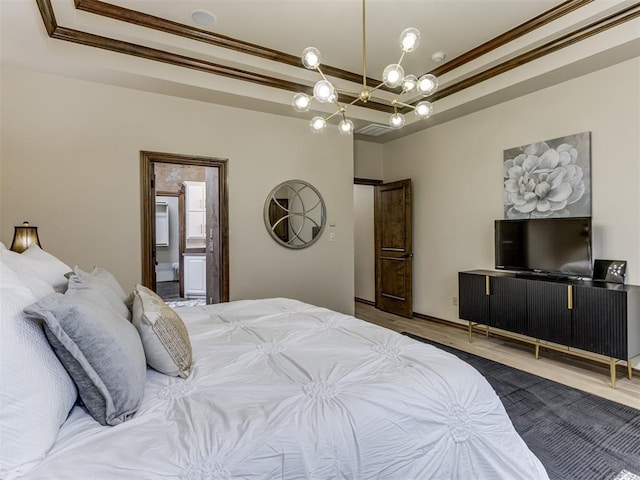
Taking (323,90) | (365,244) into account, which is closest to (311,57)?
(323,90)

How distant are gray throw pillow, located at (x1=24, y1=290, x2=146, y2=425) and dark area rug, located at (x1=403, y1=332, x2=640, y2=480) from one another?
2061mm

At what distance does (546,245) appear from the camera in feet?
10.9

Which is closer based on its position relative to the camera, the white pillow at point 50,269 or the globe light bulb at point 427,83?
the white pillow at point 50,269

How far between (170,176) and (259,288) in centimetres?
416

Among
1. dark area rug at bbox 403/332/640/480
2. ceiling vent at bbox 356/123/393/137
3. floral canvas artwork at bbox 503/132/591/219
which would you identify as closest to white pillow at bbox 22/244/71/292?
dark area rug at bbox 403/332/640/480

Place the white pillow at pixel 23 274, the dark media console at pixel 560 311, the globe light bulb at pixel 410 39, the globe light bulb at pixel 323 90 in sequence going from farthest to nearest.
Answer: the dark media console at pixel 560 311, the globe light bulb at pixel 323 90, the globe light bulb at pixel 410 39, the white pillow at pixel 23 274

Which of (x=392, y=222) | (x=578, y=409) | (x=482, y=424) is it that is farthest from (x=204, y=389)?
(x=392, y=222)

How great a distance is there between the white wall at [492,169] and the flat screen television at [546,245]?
0.74 ft

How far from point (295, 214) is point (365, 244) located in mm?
2298

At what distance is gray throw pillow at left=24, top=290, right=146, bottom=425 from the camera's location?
980mm

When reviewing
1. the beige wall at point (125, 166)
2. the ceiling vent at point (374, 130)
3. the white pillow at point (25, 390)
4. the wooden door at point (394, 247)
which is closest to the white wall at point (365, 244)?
the wooden door at point (394, 247)

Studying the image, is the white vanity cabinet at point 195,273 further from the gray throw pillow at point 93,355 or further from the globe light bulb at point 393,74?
the gray throw pillow at point 93,355

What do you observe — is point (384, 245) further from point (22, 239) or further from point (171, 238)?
point (171, 238)

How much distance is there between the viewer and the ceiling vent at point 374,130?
15.1ft
